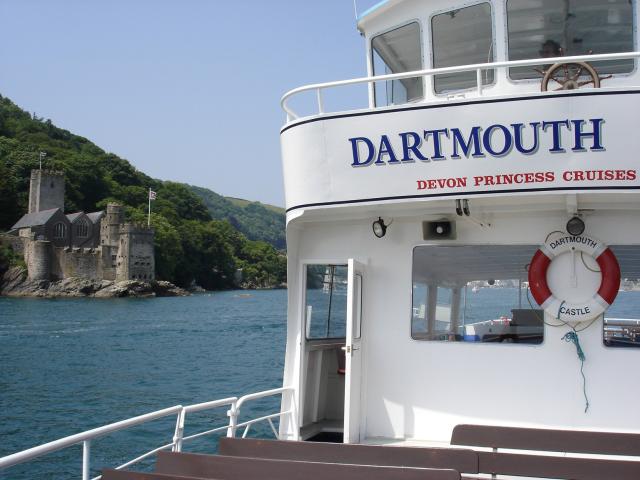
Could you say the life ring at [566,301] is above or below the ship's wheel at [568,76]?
below

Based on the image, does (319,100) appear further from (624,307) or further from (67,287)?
(67,287)

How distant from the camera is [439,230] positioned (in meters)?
6.99

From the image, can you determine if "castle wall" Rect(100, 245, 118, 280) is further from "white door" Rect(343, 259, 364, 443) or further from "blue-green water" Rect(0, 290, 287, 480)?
"white door" Rect(343, 259, 364, 443)

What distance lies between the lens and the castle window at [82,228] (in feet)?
398

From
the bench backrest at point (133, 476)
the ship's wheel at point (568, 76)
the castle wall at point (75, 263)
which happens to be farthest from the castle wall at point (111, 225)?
the bench backrest at point (133, 476)

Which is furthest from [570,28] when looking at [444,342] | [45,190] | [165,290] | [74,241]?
[45,190]

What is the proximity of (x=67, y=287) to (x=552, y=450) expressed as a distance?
357 ft

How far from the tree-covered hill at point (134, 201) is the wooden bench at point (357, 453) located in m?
122

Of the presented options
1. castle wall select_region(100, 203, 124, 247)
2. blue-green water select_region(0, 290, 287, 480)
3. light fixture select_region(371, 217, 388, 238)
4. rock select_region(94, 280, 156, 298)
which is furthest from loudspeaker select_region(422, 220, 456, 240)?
castle wall select_region(100, 203, 124, 247)

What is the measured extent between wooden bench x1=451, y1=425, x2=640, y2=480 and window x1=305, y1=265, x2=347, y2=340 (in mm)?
2615

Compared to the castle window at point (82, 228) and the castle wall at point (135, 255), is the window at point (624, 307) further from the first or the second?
the castle window at point (82, 228)

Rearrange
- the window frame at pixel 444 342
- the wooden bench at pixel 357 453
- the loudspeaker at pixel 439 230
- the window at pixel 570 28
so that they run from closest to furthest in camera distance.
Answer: the wooden bench at pixel 357 453 < the window frame at pixel 444 342 < the window at pixel 570 28 < the loudspeaker at pixel 439 230

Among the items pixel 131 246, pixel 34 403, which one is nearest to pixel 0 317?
pixel 34 403

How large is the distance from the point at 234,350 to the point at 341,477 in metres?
35.1
